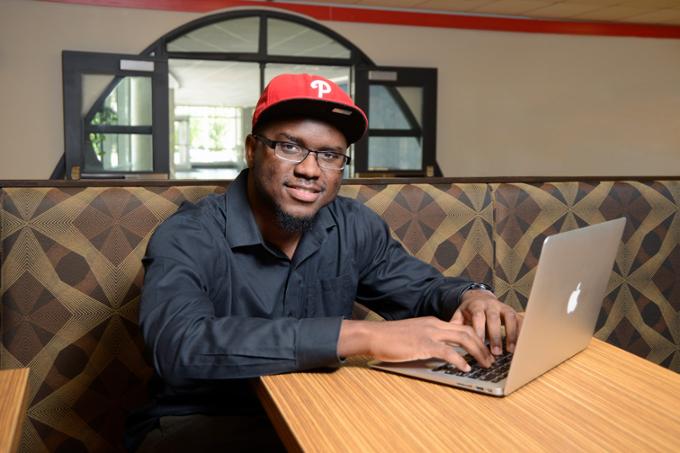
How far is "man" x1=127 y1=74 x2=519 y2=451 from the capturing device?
3.97 feet

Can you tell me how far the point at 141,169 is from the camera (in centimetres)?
617

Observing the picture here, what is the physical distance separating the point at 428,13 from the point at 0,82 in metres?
4.11

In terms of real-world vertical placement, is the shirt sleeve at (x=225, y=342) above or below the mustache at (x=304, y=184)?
below

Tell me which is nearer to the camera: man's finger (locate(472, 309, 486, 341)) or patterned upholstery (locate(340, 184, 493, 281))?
man's finger (locate(472, 309, 486, 341))

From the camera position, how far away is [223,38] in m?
6.41

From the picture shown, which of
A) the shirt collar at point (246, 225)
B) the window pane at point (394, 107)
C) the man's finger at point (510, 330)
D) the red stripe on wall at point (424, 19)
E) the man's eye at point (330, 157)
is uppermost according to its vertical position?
the red stripe on wall at point (424, 19)

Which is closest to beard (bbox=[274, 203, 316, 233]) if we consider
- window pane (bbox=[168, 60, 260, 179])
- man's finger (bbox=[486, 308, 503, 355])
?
man's finger (bbox=[486, 308, 503, 355])

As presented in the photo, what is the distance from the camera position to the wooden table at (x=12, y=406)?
956 millimetres

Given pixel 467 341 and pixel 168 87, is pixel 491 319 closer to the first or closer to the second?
pixel 467 341

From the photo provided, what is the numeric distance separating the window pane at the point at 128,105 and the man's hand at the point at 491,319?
5.16m

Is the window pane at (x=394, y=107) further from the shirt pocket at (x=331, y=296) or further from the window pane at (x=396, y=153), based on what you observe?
the shirt pocket at (x=331, y=296)

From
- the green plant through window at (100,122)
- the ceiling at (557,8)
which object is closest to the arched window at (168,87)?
the green plant through window at (100,122)

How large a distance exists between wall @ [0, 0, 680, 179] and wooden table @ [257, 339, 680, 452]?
549 centimetres

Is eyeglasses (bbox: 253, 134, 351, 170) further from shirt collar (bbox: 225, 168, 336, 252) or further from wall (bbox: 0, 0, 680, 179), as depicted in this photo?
wall (bbox: 0, 0, 680, 179)
